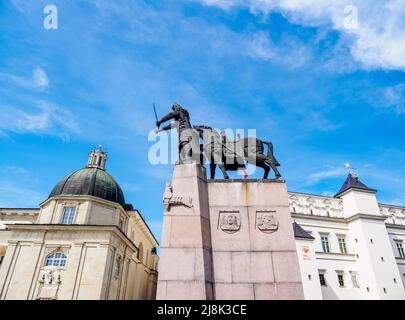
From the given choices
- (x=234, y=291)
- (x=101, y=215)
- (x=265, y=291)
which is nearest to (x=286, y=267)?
(x=265, y=291)

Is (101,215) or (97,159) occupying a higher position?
(97,159)

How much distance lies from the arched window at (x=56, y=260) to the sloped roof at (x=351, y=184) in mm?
44155

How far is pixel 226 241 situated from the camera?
31.9ft

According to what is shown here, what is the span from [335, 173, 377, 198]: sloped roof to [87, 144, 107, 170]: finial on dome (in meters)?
43.8

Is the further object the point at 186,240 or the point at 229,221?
the point at 229,221

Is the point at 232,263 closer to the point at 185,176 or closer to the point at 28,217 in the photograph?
the point at 185,176

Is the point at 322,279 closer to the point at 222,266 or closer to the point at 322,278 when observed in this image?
the point at 322,278

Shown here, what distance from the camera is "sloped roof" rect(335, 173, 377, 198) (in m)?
48.2

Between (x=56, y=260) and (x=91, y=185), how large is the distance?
13176 millimetres

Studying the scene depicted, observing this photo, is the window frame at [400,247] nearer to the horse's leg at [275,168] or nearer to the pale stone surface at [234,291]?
the horse's leg at [275,168]

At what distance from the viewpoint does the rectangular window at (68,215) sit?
142 ft

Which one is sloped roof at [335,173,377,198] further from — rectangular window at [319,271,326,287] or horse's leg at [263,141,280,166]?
horse's leg at [263,141,280,166]

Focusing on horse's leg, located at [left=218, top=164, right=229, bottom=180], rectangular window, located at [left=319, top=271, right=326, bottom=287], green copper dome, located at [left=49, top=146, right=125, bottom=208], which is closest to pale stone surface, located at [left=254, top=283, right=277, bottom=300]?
horse's leg, located at [left=218, top=164, right=229, bottom=180]

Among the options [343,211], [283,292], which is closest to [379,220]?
[343,211]
